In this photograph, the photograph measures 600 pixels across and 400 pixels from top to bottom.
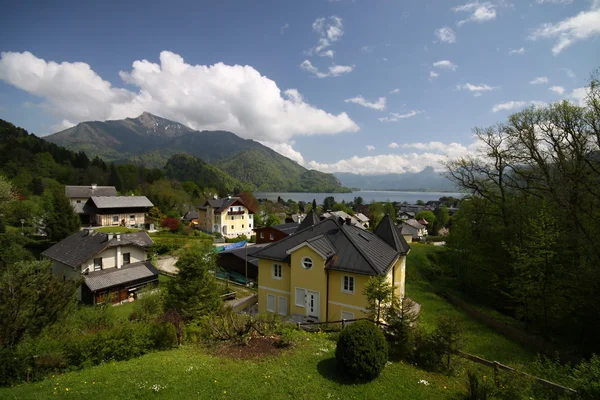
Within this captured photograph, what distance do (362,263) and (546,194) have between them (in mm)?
16290

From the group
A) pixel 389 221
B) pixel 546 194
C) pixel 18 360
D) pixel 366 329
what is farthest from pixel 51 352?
pixel 546 194

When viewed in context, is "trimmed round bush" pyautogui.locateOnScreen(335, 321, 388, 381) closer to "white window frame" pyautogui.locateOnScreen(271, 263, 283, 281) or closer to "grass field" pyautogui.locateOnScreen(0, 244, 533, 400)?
"grass field" pyautogui.locateOnScreen(0, 244, 533, 400)

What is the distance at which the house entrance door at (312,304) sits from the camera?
61.2ft

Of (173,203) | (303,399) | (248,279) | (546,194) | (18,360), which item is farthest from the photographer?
(173,203)

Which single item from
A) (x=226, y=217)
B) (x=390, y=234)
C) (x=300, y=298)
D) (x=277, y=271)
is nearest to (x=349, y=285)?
(x=300, y=298)

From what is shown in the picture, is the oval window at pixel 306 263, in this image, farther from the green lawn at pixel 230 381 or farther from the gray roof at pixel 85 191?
the gray roof at pixel 85 191

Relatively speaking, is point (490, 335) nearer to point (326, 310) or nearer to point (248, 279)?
point (326, 310)

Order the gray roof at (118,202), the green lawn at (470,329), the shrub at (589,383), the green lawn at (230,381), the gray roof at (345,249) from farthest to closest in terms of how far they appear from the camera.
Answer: the gray roof at (118,202) < the gray roof at (345,249) < the green lawn at (470,329) < the green lawn at (230,381) < the shrub at (589,383)

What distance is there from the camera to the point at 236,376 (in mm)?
9445

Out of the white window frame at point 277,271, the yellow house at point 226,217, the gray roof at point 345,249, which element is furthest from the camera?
the yellow house at point 226,217

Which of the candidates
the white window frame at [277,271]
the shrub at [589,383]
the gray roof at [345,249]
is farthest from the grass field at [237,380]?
the white window frame at [277,271]

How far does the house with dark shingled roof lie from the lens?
2628cm

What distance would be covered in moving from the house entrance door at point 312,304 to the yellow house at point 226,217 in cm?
4831

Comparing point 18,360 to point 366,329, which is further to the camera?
point 366,329
